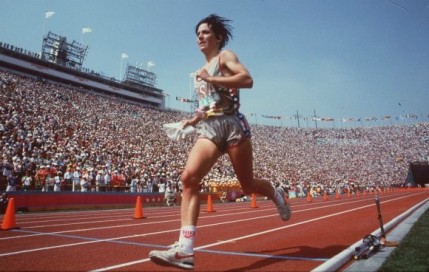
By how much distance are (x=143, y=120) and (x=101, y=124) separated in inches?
372

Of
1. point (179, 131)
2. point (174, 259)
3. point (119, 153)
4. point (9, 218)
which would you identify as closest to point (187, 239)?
point (174, 259)

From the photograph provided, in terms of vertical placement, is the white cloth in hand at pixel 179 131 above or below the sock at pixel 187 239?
above

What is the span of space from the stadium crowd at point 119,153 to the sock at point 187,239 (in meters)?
14.7

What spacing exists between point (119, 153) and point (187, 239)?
79.1ft

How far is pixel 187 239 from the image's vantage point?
3014 millimetres

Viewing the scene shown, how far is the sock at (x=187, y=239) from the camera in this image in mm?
2979

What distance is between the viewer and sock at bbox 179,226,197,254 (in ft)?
9.77

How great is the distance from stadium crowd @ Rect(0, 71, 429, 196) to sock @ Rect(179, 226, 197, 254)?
48.1ft

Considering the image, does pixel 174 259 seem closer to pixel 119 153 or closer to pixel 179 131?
pixel 179 131

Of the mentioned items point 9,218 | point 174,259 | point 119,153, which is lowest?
point 174,259

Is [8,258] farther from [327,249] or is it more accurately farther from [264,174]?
[264,174]

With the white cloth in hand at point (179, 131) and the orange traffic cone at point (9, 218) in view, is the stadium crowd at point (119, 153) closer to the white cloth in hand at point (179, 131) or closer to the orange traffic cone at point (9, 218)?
the orange traffic cone at point (9, 218)

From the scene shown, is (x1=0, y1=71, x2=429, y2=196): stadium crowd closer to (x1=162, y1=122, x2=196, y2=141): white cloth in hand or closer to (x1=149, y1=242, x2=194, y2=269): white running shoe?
(x1=162, y1=122, x2=196, y2=141): white cloth in hand

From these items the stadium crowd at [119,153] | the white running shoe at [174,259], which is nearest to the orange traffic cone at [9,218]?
the white running shoe at [174,259]
